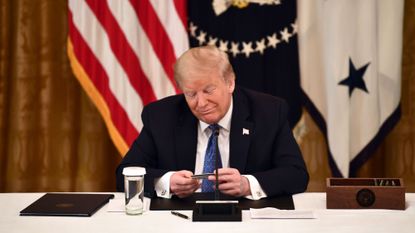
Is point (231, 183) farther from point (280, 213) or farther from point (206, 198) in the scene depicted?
point (280, 213)

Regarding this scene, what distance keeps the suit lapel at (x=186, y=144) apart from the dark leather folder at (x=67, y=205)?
0.48 metres

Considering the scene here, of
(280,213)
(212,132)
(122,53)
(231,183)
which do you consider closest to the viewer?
(280,213)

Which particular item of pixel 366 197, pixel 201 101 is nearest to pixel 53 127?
pixel 201 101

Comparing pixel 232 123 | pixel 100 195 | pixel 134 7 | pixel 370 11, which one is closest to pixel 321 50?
pixel 370 11

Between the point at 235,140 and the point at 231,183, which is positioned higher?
the point at 235,140

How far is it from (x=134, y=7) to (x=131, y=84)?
0.55 m

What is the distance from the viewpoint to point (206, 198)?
2.60 metres

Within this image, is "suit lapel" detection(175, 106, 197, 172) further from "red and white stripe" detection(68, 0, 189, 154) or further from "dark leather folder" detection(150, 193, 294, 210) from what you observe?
"red and white stripe" detection(68, 0, 189, 154)

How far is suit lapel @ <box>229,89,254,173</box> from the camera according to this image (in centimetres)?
293

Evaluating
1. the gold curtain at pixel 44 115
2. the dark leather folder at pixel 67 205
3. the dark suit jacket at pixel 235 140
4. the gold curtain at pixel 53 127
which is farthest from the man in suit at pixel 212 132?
the gold curtain at pixel 44 115

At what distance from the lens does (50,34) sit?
465 centimetres

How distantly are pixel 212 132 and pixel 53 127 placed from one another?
217 centimetres

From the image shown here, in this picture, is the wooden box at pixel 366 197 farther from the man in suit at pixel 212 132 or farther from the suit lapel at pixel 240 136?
the suit lapel at pixel 240 136

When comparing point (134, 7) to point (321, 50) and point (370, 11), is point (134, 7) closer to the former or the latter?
point (321, 50)
